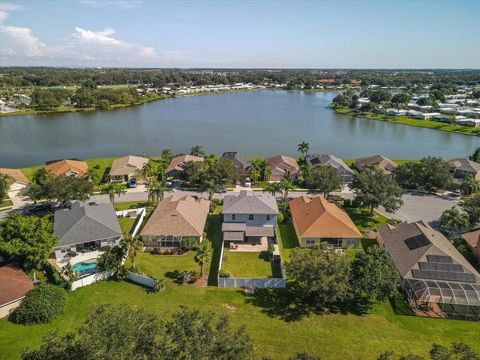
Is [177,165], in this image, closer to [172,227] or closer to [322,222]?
[172,227]

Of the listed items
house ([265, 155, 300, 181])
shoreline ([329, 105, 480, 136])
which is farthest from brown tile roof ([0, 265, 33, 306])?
shoreline ([329, 105, 480, 136])

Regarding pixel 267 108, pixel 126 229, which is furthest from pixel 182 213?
pixel 267 108

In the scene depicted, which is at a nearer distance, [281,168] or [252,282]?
[252,282]

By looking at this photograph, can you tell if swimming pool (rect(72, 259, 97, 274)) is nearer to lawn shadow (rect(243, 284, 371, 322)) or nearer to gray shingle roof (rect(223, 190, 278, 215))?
gray shingle roof (rect(223, 190, 278, 215))

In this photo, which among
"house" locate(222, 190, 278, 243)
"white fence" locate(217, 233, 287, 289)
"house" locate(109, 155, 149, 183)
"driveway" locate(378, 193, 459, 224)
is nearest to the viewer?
"white fence" locate(217, 233, 287, 289)

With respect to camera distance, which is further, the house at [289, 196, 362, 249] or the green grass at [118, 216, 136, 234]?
the green grass at [118, 216, 136, 234]


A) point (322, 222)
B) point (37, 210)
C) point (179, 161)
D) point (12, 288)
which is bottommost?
point (37, 210)

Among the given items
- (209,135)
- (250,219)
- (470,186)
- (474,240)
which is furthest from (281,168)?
(209,135)
